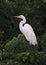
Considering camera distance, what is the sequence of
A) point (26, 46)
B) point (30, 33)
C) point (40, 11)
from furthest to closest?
1. point (40, 11)
2. point (30, 33)
3. point (26, 46)

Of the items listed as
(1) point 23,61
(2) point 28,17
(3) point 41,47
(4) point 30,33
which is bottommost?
(1) point 23,61

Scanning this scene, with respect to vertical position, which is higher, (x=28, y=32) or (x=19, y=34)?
(x=28, y=32)

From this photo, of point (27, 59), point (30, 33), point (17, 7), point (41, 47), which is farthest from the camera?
point (17, 7)

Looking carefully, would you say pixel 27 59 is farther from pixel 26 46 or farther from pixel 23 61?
pixel 26 46

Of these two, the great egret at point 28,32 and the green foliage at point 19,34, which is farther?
the great egret at point 28,32

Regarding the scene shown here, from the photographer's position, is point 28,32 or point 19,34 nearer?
point 19,34

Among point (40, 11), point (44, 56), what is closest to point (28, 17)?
point (40, 11)

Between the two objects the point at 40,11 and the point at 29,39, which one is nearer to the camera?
the point at 29,39

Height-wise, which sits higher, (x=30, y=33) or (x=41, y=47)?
(x=30, y=33)

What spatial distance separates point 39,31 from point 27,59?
7.85ft

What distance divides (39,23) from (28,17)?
1.95ft

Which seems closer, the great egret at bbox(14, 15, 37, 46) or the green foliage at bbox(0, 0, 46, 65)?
the green foliage at bbox(0, 0, 46, 65)

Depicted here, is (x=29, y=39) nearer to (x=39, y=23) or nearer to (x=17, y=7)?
(x=39, y=23)

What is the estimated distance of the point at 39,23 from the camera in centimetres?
990
